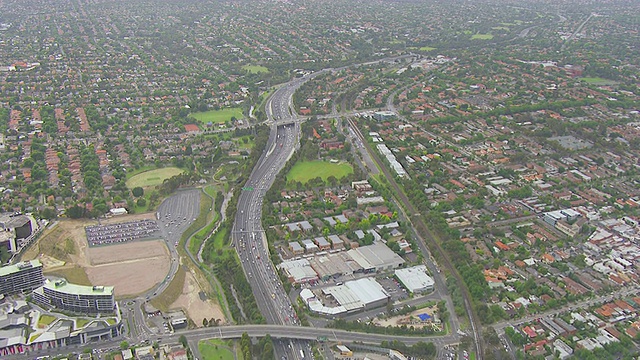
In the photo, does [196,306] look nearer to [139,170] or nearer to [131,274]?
[131,274]

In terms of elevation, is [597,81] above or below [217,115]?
above

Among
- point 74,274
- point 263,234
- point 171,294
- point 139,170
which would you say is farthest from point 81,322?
point 139,170

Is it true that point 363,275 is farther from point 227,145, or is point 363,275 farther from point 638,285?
point 227,145

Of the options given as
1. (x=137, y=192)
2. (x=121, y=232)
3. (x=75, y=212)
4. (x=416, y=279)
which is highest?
(x=416, y=279)

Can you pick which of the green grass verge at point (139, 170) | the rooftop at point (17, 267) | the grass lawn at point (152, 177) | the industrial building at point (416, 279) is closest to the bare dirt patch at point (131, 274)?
the rooftop at point (17, 267)

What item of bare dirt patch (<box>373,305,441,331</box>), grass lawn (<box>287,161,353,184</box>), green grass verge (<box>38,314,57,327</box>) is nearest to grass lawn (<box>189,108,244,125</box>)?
grass lawn (<box>287,161,353,184</box>)

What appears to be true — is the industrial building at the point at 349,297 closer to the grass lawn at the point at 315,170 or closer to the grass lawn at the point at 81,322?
the grass lawn at the point at 81,322

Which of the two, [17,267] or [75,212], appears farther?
[75,212]

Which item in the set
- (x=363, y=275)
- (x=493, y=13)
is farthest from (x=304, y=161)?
(x=493, y=13)
